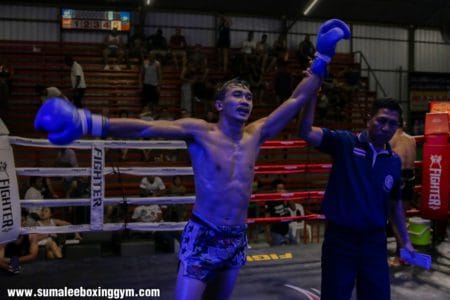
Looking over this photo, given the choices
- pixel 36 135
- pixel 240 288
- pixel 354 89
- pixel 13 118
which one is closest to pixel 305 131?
pixel 240 288

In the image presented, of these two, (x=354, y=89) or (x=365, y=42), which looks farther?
(x=365, y=42)

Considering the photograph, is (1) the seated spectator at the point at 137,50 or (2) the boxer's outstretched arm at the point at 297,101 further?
(1) the seated spectator at the point at 137,50

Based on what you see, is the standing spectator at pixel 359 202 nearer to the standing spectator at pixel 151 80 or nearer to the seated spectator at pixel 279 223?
the seated spectator at pixel 279 223

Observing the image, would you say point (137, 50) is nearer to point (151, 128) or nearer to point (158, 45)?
point (158, 45)

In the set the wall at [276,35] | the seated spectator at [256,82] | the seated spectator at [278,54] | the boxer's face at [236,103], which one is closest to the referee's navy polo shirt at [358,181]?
the boxer's face at [236,103]

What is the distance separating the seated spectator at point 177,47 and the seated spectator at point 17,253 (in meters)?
7.90

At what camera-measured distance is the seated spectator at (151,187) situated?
689 cm

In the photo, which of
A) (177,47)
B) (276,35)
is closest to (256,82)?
(177,47)

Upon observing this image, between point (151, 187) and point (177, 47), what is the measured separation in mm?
6299

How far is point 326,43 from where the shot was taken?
242cm

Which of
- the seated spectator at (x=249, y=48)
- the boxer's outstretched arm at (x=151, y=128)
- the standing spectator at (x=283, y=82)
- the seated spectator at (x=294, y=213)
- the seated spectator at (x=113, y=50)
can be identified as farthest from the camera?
the seated spectator at (x=249, y=48)

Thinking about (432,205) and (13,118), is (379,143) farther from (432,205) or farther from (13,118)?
(13,118)

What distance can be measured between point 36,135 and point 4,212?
6823 mm

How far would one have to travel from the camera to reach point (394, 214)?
8.85 feet
